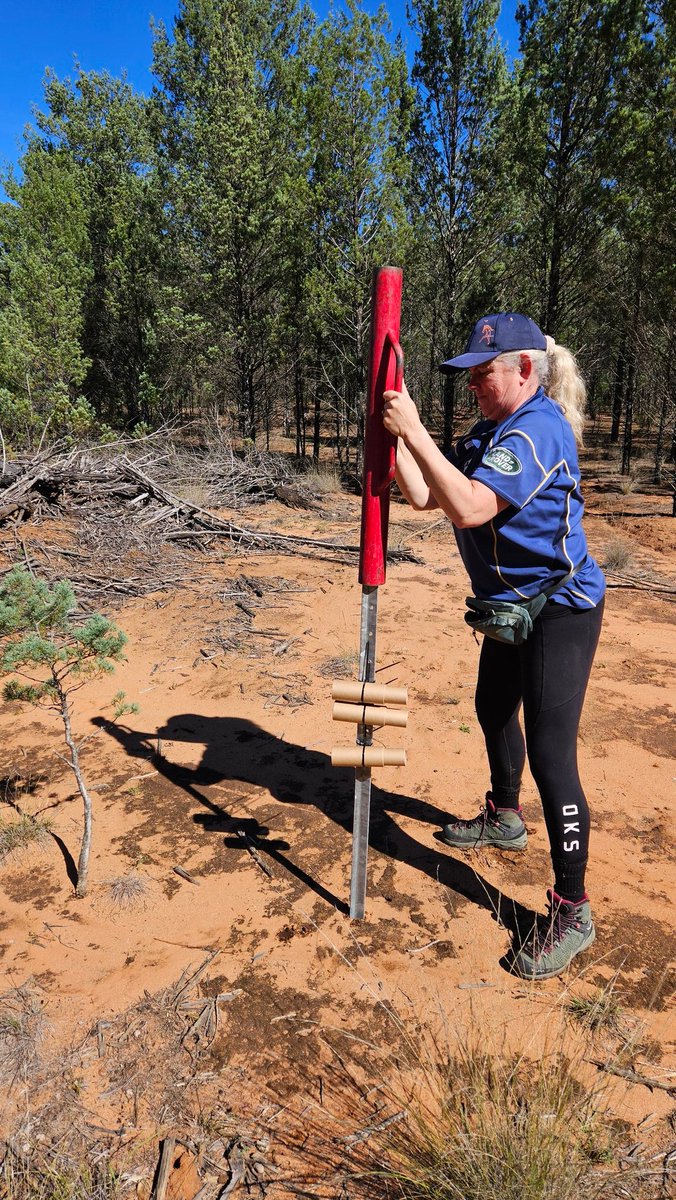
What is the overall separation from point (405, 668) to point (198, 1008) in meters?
3.10

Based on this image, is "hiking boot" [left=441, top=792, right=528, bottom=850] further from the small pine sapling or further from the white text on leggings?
the small pine sapling

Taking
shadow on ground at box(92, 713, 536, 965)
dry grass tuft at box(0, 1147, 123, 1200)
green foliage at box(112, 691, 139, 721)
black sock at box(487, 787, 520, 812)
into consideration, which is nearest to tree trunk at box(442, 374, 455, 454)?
green foliage at box(112, 691, 139, 721)

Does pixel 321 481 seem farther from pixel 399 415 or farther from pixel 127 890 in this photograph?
pixel 399 415

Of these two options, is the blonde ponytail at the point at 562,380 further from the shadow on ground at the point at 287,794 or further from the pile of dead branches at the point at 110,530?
the pile of dead branches at the point at 110,530

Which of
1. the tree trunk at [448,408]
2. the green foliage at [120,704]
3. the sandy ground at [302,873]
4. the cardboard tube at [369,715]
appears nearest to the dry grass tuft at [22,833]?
the sandy ground at [302,873]

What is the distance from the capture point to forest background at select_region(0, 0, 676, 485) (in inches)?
468

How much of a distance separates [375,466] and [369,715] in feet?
2.60

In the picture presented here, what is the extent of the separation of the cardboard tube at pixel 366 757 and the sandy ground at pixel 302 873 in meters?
0.69

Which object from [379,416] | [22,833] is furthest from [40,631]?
[379,416]

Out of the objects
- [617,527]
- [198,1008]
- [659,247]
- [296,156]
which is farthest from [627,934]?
[296,156]

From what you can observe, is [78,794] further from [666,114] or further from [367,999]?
[666,114]

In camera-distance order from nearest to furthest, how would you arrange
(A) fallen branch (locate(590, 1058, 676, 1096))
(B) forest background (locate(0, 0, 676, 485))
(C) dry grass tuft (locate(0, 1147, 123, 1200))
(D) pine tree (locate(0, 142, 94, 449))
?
(C) dry grass tuft (locate(0, 1147, 123, 1200)) → (A) fallen branch (locate(590, 1058, 676, 1096)) → (B) forest background (locate(0, 0, 676, 485)) → (D) pine tree (locate(0, 142, 94, 449))

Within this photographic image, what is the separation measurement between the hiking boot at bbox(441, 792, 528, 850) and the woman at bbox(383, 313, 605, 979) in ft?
1.63

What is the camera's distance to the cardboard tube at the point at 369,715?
209 cm
